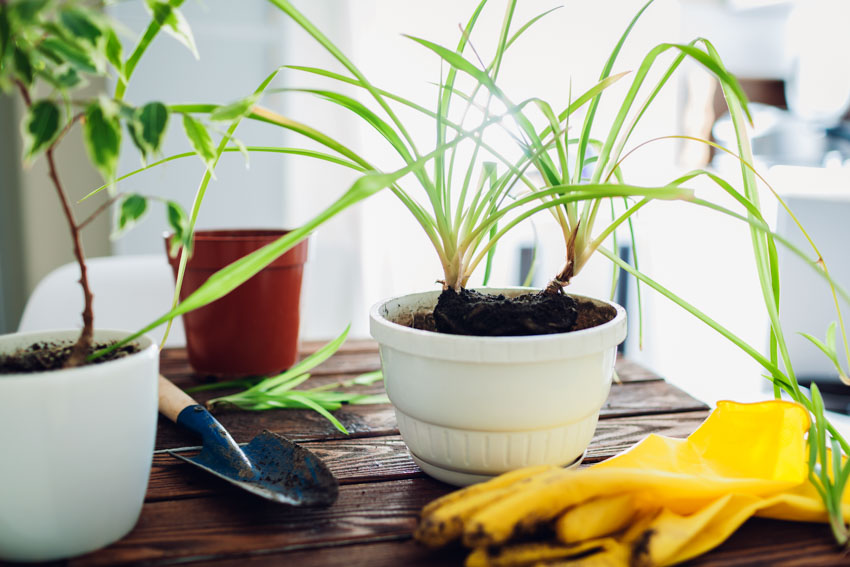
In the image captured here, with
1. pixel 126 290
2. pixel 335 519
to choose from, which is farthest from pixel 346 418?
pixel 126 290

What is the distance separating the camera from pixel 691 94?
269 cm

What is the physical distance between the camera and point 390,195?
2246 mm

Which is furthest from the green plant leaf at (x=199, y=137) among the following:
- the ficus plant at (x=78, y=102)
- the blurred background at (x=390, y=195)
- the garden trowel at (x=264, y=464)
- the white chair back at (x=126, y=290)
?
the blurred background at (x=390, y=195)

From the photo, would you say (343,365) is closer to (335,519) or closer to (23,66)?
(335,519)

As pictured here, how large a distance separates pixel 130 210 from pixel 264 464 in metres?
0.24

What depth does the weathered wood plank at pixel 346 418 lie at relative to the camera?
23.7 inches

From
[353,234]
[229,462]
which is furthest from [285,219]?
[229,462]

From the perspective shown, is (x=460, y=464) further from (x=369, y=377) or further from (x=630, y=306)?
(x=630, y=306)

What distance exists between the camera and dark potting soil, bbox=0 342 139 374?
396 mm

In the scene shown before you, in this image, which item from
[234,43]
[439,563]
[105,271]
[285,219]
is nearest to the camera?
[439,563]

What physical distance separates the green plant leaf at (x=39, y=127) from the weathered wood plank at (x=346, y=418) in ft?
1.07

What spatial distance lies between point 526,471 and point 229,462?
0.24 metres

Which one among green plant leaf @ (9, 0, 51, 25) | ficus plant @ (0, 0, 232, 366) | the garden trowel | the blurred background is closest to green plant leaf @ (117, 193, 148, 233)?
ficus plant @ (0, 0, 232, 366)

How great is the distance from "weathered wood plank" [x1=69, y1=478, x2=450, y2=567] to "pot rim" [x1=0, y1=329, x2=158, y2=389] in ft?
0.41
